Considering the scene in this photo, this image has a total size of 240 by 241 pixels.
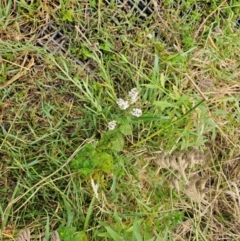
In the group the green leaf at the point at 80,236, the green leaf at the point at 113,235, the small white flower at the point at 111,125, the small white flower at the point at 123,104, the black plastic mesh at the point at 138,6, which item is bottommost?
the green leaf at the point at 80,236

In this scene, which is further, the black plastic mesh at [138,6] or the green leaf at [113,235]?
the black plastic mesh at [138,6]

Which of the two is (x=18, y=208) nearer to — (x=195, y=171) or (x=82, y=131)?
(x=82, y=131)

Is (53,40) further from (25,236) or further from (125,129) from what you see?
(25,236)

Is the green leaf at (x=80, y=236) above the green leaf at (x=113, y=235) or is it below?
below

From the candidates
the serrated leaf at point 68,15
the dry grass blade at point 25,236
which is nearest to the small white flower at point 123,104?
the serrated leaf at point 68,15

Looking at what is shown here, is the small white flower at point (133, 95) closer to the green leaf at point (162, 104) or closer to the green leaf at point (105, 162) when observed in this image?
the green leaf at point (162, 104)

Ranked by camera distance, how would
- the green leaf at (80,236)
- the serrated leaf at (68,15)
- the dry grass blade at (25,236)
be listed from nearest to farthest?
the dry grass blade at (25,236) < the green leaf at (80,236) < the serrated leaf at (68,15)

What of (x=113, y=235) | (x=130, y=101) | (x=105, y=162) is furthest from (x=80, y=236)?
(x=130, y=101)

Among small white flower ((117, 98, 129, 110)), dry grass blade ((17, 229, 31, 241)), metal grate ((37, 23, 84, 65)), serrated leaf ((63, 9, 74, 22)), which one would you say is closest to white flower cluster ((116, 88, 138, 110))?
small white flower ((117, 98, 129, 110))

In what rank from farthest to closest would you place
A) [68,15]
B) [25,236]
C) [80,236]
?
1. [68,15]
2. [80,236]
3. [25,236]
